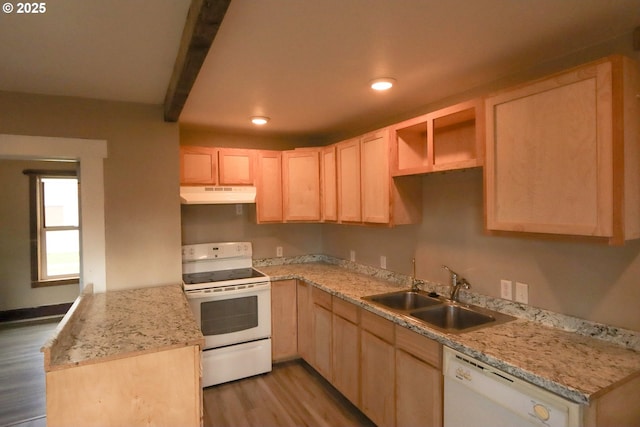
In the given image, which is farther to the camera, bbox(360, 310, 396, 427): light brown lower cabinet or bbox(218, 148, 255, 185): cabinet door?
bbox(218, 148, 255, 185): cabinet door

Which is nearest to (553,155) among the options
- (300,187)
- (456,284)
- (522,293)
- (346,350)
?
(522,293)

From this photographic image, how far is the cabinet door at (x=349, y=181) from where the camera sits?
2.97 meters

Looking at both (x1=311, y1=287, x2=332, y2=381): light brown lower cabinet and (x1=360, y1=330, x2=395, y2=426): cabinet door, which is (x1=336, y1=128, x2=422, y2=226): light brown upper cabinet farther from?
(x1=360, y1=330, x2=395, y2=426): cabinet door

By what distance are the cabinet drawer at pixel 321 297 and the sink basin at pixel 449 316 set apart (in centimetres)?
86

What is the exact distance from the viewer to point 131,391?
169 centimetres

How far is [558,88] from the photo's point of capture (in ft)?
5.04

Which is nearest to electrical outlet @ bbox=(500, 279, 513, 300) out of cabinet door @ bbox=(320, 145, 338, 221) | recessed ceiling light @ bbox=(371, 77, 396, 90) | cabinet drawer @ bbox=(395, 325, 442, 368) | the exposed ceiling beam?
cabinet drawer @ bbox=(395, 325, 442, 368)

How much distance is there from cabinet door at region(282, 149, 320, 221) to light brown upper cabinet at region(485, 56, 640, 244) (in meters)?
1.97

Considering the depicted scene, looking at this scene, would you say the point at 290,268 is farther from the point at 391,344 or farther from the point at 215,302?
the point at 391,344

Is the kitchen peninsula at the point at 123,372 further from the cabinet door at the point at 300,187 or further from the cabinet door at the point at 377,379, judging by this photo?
the cabinet door at the point at 300,187

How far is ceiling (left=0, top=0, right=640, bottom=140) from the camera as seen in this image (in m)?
1.39

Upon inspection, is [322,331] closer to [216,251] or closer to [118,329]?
[216,251]

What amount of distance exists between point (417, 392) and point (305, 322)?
1496 mm

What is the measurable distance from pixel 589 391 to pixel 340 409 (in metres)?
1.85
